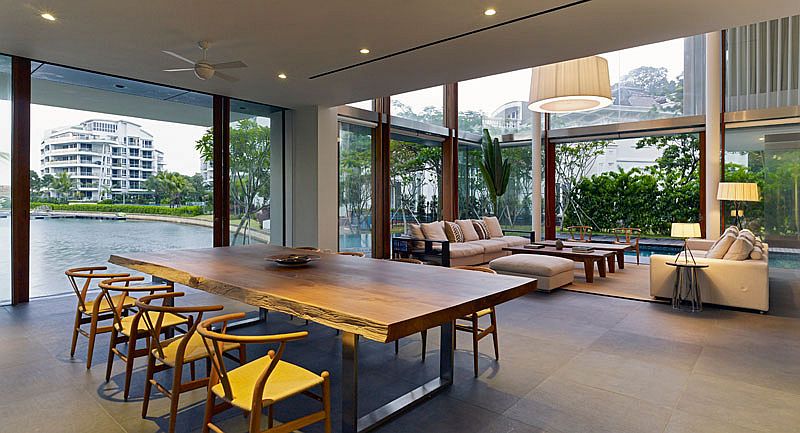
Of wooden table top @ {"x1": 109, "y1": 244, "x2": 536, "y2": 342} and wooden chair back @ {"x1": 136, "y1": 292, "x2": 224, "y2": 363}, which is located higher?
wooden table top @ {"x1": 109, "y1": 244, "x2": 536, "y2": 342}

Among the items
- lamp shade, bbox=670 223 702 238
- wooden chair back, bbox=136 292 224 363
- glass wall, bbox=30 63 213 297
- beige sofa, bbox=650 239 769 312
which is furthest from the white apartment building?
lamp shade, bbox=670 223 702 238

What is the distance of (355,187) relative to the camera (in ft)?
27.7

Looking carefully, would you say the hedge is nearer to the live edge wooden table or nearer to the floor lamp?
the live edge wooden table

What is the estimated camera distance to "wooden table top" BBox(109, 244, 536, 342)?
1.88 m

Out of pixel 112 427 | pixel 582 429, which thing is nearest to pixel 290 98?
pixel 112 427

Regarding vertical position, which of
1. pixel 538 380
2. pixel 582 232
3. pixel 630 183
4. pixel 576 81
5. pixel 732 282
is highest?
pixel 576 81

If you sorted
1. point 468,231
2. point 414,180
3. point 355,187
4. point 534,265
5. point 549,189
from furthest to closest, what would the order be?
point 549,189 → point 414,180 → point 468,231 → point 355,187 → point 534,265

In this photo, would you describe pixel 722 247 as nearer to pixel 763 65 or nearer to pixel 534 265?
pixel 534 265

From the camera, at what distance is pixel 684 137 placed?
9680mm

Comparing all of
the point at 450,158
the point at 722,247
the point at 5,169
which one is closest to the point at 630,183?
the point at 450,158

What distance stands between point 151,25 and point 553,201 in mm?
8974

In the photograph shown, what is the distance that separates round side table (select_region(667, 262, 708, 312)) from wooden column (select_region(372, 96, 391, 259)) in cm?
506

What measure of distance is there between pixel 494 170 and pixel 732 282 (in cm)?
592

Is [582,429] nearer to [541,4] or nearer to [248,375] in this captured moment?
[248,375]
